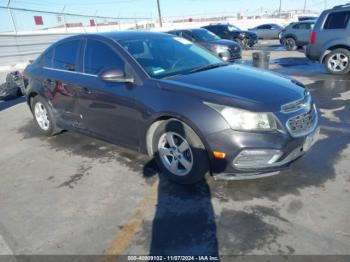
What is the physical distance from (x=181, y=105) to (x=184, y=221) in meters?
1.16

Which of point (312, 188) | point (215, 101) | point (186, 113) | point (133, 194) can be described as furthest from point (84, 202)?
point (312, 188)

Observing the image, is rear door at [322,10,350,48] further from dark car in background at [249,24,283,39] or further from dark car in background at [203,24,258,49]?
dark car in background at [249,24,283,39]

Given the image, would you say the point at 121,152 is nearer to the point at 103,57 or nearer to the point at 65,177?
the point at 65,177

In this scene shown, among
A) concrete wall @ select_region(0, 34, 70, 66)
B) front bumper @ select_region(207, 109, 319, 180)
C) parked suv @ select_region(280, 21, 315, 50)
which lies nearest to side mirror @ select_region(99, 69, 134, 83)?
front bumper @ select_region(207, 109, 319, 180)

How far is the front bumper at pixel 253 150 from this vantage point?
10.1 feet

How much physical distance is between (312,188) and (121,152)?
8.65 feet

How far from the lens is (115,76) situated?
3717mm

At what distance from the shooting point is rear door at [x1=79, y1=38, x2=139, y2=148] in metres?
3.89

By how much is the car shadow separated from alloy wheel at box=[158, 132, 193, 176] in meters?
0.16

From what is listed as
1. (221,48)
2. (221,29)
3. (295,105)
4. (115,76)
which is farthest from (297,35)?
(115,76)

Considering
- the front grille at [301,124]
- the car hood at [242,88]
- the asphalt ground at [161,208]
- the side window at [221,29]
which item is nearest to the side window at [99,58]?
the car hood at [242,88]

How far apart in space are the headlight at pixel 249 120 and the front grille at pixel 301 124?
22 cm

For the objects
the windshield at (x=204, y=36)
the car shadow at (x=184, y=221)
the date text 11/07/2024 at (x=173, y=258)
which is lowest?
the windshield at (x=204, y=36)

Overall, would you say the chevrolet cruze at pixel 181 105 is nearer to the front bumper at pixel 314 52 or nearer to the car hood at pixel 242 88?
the car hood at pixel 242 88
